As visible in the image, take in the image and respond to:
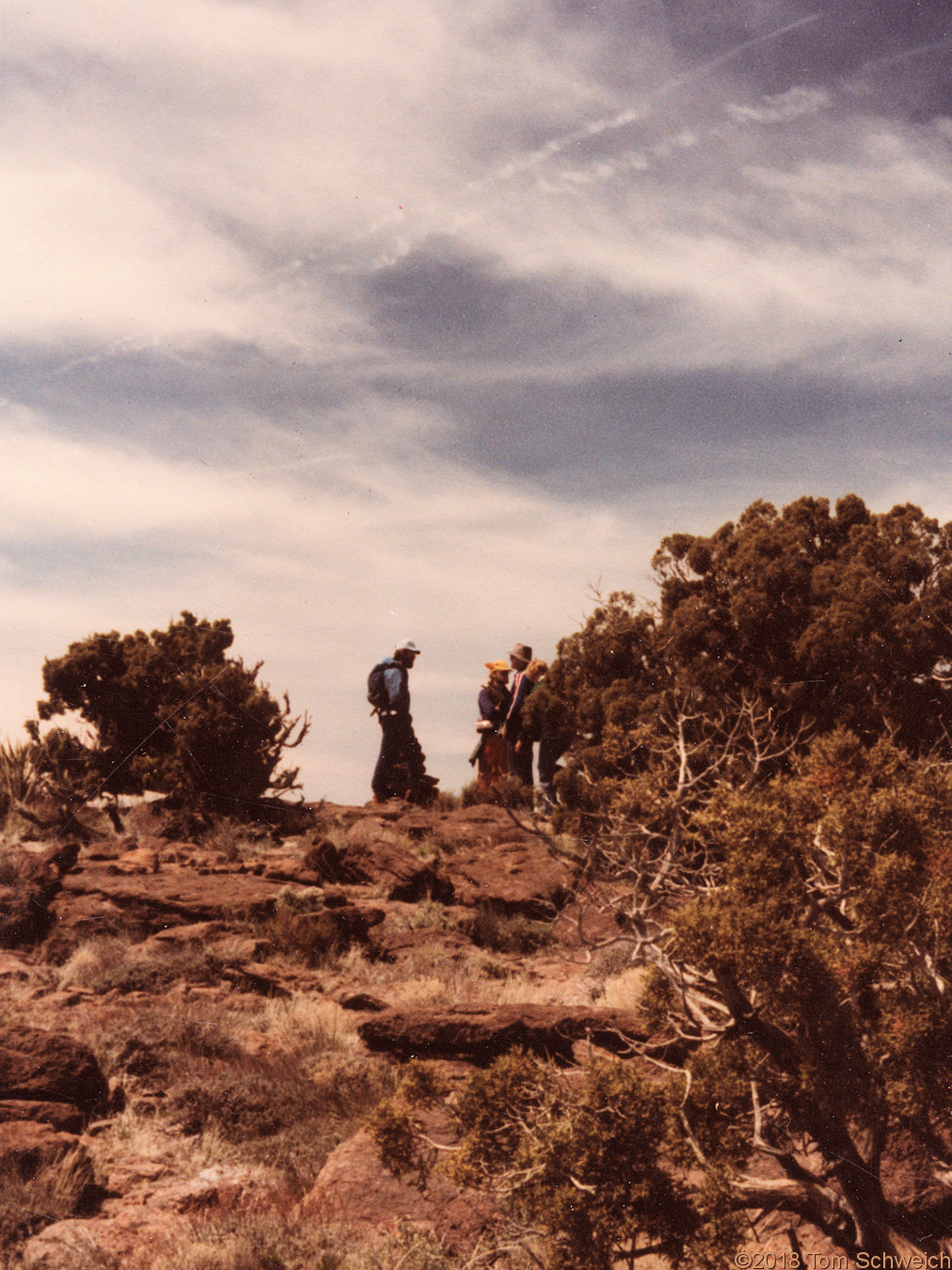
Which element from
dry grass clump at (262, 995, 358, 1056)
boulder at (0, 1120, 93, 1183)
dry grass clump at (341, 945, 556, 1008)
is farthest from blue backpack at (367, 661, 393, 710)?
boulder at (0, 1120, 93, 1183)

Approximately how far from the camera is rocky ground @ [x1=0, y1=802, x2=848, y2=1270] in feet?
21.5

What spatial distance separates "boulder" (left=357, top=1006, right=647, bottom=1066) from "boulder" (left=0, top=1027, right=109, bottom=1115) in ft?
8.49

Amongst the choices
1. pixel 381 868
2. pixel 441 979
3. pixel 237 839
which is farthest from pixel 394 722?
pixel 441 979

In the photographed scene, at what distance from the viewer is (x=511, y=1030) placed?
8.37 m

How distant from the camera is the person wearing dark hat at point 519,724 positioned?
18.6 metres

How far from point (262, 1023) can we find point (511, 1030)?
336 cm

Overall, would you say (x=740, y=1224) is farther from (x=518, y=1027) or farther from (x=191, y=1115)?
(x=191, y=1115)

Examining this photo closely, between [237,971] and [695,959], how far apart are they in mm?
8168

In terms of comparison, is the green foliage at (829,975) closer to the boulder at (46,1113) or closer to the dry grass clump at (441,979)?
the boulder at (46,1113)

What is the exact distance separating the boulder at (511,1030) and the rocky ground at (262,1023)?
22 millimetres

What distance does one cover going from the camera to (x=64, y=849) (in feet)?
49.5

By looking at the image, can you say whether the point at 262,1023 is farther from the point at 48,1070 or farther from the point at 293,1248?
the point at 293,1248

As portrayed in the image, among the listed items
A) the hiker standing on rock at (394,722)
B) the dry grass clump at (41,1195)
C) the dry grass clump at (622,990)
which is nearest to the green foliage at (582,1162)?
Answer: the dry grass clump at (41,1195)

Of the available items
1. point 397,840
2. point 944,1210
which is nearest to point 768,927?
point 944,1210
